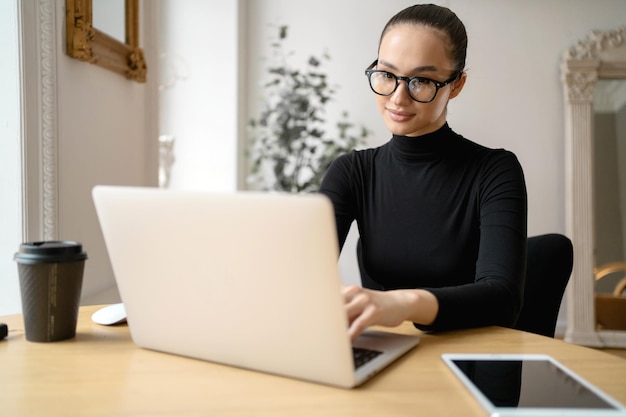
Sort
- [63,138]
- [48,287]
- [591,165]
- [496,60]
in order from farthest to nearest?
1. [496,60]
2. [591,165]
3. [63,138]
4. [48,287]

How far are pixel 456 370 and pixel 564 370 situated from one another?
14 cm

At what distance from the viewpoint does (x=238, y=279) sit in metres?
0.73

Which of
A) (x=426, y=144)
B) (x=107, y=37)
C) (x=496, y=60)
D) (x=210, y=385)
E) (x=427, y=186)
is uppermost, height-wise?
(x=496, y=60)

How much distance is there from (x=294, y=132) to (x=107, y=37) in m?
1.99

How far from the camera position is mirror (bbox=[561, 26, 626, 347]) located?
13.2 feet

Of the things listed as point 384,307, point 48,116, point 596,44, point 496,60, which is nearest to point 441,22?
point 384,307

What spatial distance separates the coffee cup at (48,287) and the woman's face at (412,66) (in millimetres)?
742

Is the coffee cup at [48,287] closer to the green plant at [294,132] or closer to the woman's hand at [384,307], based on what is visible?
the woman's hand at [384,307]

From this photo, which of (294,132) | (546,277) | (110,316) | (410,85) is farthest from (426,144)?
(294,132)

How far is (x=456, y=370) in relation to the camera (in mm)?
783

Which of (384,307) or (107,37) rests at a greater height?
(107,37)

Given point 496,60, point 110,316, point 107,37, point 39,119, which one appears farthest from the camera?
point 496,60

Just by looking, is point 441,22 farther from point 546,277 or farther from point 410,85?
point 546,277

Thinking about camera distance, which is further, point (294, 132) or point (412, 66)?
point (294, 132)
